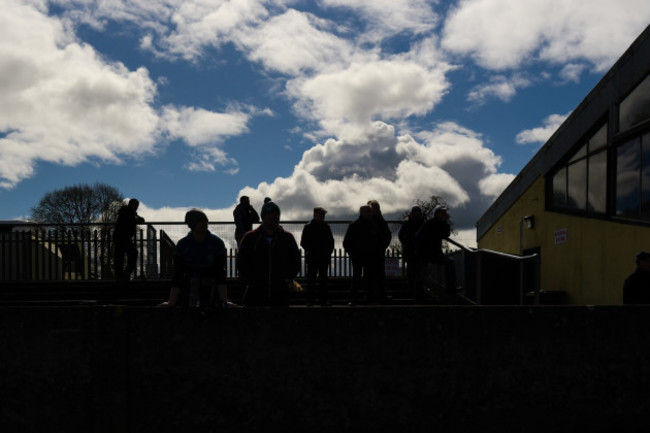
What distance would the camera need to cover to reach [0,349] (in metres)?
4.25

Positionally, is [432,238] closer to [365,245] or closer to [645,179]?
[365,245]

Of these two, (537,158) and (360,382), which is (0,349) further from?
(537,158)

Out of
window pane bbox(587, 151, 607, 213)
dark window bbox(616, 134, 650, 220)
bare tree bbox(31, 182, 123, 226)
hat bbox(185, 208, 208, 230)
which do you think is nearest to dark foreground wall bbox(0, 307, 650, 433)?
hat bbox(185, 208, 208, 230)

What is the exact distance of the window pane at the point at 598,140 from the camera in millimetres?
14211

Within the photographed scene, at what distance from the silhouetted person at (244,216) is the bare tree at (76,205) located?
83.6ft

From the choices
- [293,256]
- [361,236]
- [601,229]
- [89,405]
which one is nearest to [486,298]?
[361,236]

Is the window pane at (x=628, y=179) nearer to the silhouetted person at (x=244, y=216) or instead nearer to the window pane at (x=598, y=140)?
the window pane at (x=598, y=140)

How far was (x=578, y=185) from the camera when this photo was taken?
15.5 metres

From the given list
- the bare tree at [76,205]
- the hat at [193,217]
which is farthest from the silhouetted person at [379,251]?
the bare tree at [76,205]

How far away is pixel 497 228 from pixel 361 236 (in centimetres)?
1445

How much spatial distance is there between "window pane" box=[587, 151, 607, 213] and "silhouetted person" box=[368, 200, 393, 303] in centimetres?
621

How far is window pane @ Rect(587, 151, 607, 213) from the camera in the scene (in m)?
14.1

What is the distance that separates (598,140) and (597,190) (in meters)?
1.09

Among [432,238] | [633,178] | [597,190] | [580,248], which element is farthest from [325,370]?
[580,248]
